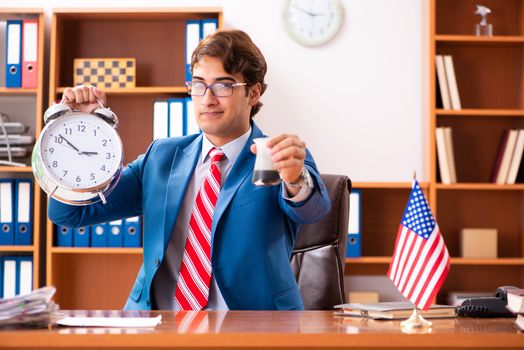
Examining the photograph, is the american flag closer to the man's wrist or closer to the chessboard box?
the man's wrist

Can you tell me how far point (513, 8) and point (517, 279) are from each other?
4.74 feet

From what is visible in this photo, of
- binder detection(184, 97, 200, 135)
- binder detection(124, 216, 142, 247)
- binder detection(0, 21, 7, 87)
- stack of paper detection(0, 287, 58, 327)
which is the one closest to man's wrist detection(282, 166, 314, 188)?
stack of paper detection(0, 287, 58, 327)

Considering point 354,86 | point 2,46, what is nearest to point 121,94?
point 2,46

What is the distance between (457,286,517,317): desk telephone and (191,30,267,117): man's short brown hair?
2.74ft

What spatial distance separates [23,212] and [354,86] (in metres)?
1.83

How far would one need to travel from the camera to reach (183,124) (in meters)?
4.00

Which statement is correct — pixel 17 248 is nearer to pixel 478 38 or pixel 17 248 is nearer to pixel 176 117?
pixel 176 117

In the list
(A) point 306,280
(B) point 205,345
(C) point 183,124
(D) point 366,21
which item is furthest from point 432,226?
(D) point 366,21

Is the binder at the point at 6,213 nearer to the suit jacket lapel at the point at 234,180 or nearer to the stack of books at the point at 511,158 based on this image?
the suit jacket lapel at the point at 234,180

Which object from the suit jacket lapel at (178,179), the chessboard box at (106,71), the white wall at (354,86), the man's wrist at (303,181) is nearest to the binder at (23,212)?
the chessboard box at (106,71)

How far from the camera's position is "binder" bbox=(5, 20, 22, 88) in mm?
4043

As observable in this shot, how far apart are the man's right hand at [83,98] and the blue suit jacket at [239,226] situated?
0.27 meters

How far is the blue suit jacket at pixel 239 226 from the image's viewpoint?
77.5 inches

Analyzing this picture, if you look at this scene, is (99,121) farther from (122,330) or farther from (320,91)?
(320,91)
